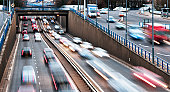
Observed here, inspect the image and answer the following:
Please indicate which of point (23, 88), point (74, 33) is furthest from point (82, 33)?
point (23, 88)

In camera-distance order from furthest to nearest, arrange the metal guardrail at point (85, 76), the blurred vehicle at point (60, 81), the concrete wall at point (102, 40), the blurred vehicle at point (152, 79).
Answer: the concrete wall at point (102, 40) → the metal guardrail at point (85, 76) → the blurred vehicle at point (152, 79) → the blurred vehicle at point (60, 81)

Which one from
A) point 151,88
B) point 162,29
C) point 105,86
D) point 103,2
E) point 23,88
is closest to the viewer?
point 23,88

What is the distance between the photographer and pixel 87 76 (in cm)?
3497

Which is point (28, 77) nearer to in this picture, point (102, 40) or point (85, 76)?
point (85, 76)

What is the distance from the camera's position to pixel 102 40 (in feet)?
181

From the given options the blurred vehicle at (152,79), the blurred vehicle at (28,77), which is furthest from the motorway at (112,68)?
the blurred vehicle at (28,77)

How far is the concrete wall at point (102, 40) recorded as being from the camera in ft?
122

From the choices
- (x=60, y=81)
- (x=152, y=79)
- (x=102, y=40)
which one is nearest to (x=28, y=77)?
(x=60, y=81)

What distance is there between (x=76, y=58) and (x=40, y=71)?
10.1 meters

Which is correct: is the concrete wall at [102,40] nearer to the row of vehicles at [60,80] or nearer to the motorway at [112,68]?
the motorway at [112,68]

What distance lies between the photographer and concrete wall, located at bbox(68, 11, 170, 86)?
122 ft

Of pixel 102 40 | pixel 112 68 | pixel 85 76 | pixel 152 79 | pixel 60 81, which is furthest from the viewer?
pixel 102 40

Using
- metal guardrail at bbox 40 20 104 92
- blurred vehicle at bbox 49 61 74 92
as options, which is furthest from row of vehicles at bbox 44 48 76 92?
metal guardrail at bbox 40 20 104 92

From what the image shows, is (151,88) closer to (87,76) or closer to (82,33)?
(87,76)
